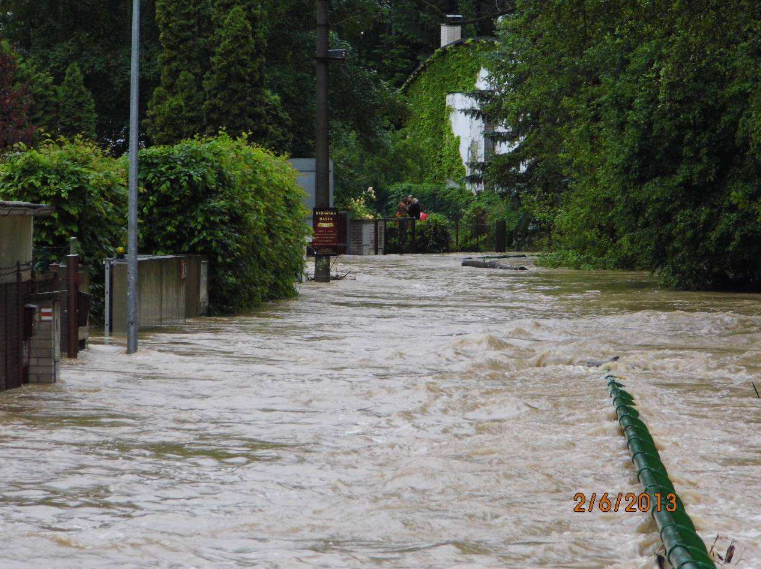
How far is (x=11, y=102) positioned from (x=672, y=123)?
24.2 m

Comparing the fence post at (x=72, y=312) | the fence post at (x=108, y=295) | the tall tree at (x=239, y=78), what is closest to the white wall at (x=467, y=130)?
the tall tree at (x=239, y=78)

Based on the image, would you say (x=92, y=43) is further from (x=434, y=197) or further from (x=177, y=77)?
(x=434, y=197)

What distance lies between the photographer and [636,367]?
1336 centimetres

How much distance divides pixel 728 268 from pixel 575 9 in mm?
8459

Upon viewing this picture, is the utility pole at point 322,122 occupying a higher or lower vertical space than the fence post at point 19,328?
higher

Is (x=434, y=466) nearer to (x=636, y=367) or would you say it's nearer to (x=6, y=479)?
(x=6, y=479)

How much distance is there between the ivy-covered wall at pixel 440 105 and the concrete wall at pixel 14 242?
50431 mm

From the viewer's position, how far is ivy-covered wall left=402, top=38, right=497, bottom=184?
207 feet

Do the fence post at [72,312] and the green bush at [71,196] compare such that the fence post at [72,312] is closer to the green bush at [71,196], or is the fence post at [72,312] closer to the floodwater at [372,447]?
the floodwater at [372,447]

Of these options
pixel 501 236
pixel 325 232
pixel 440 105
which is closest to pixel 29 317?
pixel 325 232

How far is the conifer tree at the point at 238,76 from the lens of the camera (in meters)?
41.9

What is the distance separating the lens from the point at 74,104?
45.2m

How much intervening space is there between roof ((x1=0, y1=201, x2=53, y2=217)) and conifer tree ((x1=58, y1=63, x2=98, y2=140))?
34.1 m

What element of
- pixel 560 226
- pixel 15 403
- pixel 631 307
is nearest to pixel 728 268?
pixel 631 307
